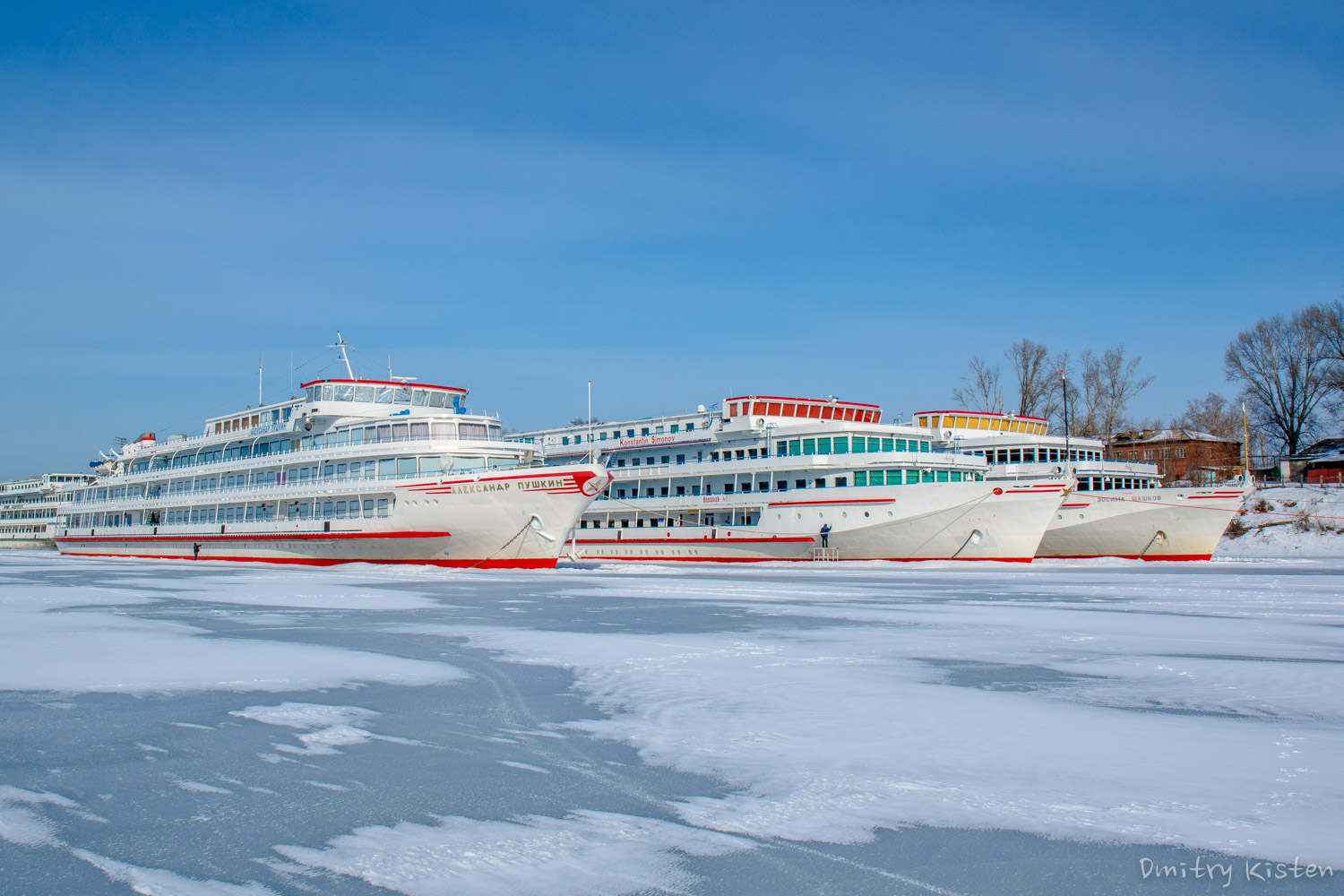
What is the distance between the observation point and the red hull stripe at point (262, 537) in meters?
37.8

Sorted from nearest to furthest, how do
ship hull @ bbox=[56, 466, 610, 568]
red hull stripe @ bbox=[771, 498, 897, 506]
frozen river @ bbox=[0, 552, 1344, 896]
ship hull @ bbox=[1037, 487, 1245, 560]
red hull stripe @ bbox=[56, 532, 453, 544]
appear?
frozen river @ bbox=[0, 552, 1344, 896] < ship hull @ bbox=[56, 466, 610, 568] < red hull stripe @ bbox=[56, 532, 453, 544] < red hull stripe @ bbox=[771, 498, 897, 506] < ship hull @ bbox=[1037, 487, 1245, 560]

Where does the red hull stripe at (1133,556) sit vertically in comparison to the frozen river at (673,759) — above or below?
below

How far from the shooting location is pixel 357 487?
39750 millimetres

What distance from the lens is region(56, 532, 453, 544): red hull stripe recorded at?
3782 cm

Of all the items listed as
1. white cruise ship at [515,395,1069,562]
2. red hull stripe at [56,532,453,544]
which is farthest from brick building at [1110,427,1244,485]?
red hull stripe at [56,532,453,544]

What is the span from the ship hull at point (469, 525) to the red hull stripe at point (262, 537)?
0.05 meters

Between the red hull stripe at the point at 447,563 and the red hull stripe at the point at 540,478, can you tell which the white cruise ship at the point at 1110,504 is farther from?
the red hull stripe at the point at 447,563

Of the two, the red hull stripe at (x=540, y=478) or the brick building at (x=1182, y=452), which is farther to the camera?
the brick building at (x=1182, y=452)

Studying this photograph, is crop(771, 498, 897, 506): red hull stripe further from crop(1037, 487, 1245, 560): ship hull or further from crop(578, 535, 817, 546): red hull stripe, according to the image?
Result: crop(1037, 487, 1245, 560): ship hull

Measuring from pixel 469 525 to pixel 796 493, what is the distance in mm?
15371

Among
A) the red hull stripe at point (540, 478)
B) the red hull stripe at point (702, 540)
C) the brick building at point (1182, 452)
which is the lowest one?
the red hull stripe at point (702, 540)

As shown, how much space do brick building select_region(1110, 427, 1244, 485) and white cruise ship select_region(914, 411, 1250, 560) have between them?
87.0 feet

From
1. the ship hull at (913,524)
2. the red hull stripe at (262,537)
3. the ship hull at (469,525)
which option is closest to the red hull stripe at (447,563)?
the ship hull at (469,525)

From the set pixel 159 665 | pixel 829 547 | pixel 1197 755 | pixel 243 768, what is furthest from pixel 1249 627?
pixel 829 547
